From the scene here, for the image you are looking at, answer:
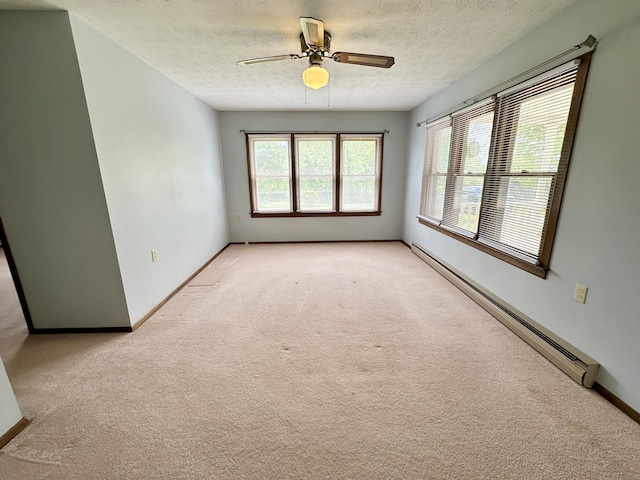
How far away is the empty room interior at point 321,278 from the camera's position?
132cm

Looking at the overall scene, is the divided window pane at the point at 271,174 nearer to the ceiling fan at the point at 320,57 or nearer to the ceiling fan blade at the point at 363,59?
the ceiling fan at the point at 320,57

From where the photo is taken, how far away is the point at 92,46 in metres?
1.90

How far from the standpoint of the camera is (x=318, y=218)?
495cm

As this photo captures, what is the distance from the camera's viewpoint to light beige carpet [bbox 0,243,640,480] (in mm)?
1201

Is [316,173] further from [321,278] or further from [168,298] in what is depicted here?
[168,298]

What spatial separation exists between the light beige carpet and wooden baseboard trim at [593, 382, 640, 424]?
6 centimetres

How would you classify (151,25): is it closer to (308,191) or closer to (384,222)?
(308,191)

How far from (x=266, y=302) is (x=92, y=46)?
2.48 m

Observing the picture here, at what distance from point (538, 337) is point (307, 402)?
176 centimetres

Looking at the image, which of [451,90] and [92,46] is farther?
[451,90]

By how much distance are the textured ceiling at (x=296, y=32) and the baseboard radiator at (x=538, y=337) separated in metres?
2.22

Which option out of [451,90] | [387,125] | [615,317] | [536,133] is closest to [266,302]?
[615,317]

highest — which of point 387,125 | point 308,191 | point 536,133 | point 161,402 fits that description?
point 387,125

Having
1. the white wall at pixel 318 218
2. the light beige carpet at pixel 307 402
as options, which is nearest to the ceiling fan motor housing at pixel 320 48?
the light beige carpet at pixel 307 402
